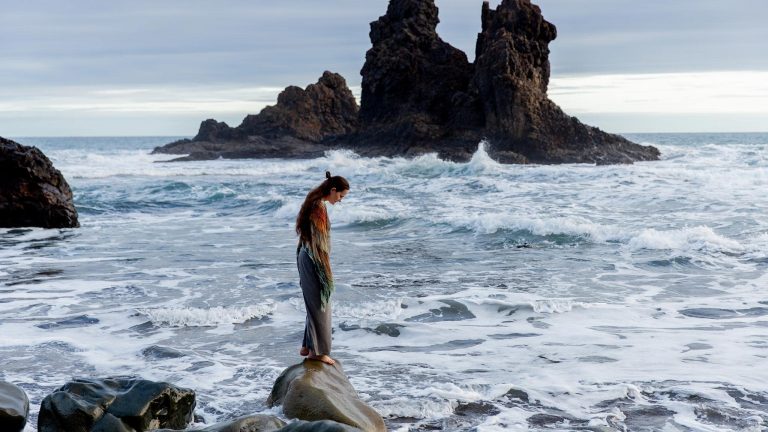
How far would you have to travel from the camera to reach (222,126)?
76.9 metres

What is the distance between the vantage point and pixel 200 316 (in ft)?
31.6

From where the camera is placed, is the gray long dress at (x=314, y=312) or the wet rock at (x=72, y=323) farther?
the wet rock at (x=72, y=323)

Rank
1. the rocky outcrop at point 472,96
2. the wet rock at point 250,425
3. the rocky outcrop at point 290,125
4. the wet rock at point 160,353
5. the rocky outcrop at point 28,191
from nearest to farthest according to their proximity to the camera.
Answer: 1. the wet rock at point 250,425
2. the wet rock at point 160,353
3. the rocky outcrop at point 28,191
4. the rocky outcrop at point 472,96
5. the rocky outcrop at point 290,125

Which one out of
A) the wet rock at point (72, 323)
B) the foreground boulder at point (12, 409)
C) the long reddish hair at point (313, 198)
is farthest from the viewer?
the wet rock at point (72, 323)

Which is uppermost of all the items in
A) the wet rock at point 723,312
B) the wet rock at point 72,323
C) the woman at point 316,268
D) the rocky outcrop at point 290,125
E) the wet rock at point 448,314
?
the rocky outcrop at point 290,125

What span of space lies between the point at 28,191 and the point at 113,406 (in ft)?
47.4

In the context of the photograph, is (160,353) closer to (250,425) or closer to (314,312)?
(314,312)

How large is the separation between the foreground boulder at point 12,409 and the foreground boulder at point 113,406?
126 mm

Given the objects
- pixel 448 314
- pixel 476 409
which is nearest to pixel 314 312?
pixel 476 409

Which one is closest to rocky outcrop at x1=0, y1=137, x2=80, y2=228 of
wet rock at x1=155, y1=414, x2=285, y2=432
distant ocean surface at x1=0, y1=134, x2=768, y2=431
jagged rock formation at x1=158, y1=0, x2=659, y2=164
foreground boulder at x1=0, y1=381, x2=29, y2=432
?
distant ocean surface at x1=0, y1=134, x2=768, y2=431

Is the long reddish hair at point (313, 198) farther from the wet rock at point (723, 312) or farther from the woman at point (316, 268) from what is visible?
the wet rock at point (723, 312)

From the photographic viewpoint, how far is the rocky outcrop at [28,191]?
1822cm

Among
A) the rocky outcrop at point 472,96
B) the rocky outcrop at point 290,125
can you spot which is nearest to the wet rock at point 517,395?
the rocky outcrop at point 472,96

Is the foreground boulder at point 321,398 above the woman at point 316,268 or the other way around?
the other way around
